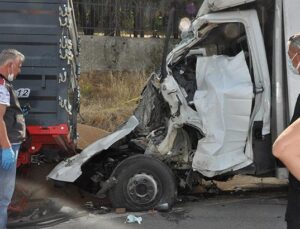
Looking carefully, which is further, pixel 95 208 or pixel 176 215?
pixel 95 208

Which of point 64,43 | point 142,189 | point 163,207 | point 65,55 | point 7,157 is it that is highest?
point 64,43

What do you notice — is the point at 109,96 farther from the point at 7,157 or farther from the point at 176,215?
the point at 7,157

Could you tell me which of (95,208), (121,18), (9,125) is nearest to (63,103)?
(9,125)

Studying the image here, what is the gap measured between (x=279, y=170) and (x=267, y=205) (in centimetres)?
40

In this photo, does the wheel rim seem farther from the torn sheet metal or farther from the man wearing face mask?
the man wearing face mask

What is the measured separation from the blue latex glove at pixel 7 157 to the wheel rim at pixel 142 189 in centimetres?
138

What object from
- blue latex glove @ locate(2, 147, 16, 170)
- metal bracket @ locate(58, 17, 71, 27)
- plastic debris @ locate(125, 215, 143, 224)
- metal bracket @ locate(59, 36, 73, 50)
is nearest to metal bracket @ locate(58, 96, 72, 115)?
metal bracket @ locate(59, 36, 73, 50)

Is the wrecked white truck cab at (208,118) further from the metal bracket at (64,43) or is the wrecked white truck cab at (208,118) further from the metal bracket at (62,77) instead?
the metal bracket at (64,43)

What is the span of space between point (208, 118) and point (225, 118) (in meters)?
0.17

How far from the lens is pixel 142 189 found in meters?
5.73

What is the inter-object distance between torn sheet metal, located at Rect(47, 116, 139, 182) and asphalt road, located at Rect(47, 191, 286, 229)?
47 cm

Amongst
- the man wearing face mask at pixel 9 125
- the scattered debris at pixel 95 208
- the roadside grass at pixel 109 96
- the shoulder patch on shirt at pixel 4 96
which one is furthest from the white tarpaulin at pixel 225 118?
the roadside grass at pixel 109 96

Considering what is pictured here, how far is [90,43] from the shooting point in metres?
13.3

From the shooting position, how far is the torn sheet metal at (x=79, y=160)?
19.1 ft
